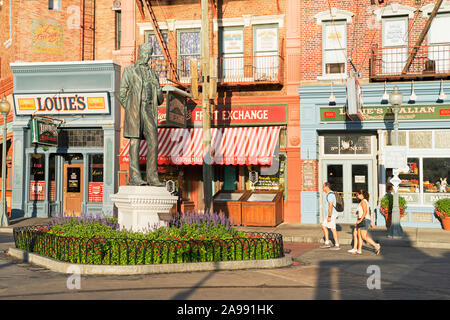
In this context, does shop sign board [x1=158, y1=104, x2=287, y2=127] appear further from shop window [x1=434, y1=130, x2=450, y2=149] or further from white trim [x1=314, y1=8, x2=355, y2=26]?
shop window [x1=434, y1=130, x2=450, y2=149]

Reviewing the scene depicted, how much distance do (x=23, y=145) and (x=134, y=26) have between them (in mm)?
7424

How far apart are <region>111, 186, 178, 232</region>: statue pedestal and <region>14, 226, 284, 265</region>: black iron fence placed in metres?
1.21

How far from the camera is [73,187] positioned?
22.2 meters

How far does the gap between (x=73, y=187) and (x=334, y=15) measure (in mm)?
13664

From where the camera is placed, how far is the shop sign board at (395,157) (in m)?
15.5

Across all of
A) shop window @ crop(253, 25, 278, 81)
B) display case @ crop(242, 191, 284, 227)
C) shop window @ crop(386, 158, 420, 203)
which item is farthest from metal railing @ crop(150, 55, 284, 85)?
shop window @ crop(386, 158, 420, 203)

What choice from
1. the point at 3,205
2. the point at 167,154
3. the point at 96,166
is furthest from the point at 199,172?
the point at 3,205

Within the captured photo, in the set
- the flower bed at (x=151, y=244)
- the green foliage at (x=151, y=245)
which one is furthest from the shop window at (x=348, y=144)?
the green foliage at (x=151, y=245)

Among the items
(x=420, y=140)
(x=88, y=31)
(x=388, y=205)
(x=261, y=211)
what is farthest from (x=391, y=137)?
(x=88, y=31)

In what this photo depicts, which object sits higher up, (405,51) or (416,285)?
(405,51)

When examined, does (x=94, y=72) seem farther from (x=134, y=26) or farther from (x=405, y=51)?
(x=405, y=51)

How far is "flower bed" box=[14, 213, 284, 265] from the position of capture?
9348mm

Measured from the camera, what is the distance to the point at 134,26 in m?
22.0

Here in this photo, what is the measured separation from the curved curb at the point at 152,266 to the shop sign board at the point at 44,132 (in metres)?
10.8
